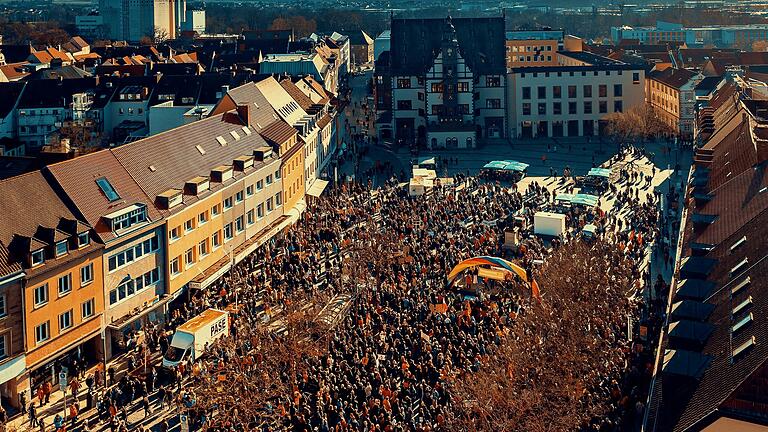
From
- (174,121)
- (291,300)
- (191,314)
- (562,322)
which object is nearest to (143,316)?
(191,314)

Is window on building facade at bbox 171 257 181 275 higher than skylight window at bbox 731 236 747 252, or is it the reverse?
skylight window at bbox 731 236 747 252

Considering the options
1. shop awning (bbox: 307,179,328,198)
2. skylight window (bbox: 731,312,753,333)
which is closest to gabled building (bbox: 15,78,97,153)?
shop awning (bbox: 307,179,328,198)

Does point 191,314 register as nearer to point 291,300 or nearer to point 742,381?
point 291,300

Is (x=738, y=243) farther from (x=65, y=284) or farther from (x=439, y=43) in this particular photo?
(x=439, y=43)

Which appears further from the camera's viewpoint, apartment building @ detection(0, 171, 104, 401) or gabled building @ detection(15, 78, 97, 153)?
gabled building @ detection(15, 78, 97, 153)

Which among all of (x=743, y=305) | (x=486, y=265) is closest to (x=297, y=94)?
(x=486, y=265)

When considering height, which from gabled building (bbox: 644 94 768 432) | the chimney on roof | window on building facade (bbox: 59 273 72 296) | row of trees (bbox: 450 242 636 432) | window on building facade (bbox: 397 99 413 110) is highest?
the chimney on roof

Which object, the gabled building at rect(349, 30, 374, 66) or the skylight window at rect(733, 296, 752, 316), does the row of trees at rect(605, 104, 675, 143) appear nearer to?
the skylight window at rect(733, 296, 752, 316)

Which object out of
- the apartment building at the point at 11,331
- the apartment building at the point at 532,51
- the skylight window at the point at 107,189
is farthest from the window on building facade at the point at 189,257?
the apartment building at the point at 532,51
